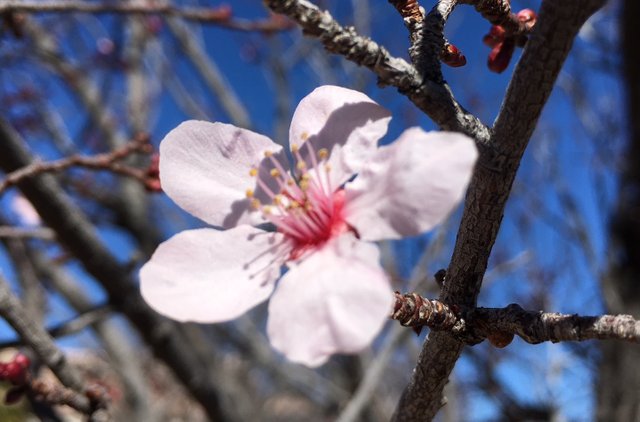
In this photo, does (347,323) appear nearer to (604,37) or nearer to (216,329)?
(216,329)

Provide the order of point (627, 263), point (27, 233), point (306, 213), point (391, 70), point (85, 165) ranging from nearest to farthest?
point (391, 70), point (306, 213), point (85, 165), point (27, 233), point (627, 263)

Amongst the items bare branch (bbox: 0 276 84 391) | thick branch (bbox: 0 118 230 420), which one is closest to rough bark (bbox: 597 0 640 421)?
thick branch (bbox: 0 118 230 420)

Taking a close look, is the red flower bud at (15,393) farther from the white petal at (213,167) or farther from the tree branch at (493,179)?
the tree branch at (493,179)

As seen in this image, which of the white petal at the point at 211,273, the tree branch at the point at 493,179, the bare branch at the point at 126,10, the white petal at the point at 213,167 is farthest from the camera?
the bare branch at the point at 126,10

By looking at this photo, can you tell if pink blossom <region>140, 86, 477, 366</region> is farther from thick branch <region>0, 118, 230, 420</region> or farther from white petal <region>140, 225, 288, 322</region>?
thick branch <region>0, 118, 230, 420</region>

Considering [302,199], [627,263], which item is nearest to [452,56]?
[302,199]

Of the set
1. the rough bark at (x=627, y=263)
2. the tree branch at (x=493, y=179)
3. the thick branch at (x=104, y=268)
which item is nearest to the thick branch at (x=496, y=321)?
the tree branch at (x=493, y=179)

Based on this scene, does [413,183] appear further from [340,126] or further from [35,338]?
[35,338]

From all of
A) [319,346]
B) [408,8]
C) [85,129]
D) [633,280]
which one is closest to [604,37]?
[633,280]
